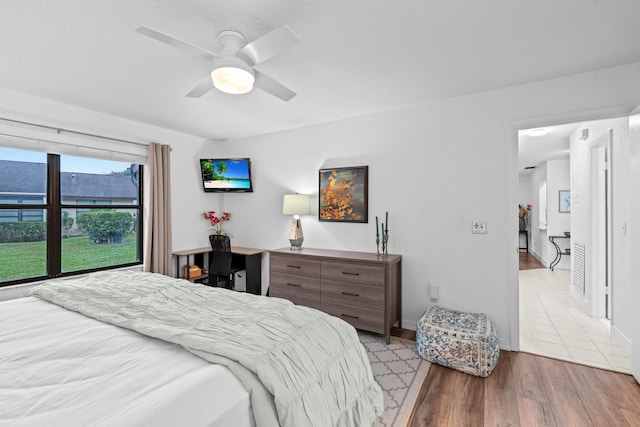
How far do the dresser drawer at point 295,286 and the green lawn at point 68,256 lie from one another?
6.36 ft

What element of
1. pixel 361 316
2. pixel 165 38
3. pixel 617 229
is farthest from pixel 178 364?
pixel 617 229

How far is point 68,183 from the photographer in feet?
11.2

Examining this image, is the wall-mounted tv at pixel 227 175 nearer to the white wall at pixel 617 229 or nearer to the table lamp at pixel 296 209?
the table lamp at pixel 296 209

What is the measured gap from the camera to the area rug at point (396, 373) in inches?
76.2

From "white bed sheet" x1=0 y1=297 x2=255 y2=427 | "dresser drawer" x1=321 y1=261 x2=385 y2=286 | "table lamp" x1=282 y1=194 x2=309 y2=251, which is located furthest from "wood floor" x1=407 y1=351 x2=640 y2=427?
"table lamp" x1=282 y1=194 x2=309 y2=251

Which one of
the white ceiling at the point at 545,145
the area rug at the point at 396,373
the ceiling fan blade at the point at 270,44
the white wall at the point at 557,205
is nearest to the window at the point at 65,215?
the ceiling fan blade at the point at 270,44

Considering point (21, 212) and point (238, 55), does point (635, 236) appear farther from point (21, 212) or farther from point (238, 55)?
point (21, 212)

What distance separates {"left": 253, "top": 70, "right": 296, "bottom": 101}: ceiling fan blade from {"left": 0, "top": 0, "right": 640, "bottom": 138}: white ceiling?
244 mm

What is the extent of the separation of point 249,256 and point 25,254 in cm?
229

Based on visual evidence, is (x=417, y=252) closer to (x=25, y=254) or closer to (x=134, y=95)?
(x=134, y=95)

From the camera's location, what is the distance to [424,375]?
7.81 feet

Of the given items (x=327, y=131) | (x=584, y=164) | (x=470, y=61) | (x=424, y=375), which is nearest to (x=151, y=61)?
(x=327, y=131)

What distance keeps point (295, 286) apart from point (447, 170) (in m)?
2.03

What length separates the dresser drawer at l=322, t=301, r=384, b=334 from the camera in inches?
116
